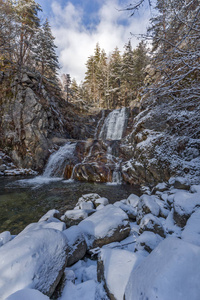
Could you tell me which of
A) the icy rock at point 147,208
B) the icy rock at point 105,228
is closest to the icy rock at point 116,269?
the icy rock at point 105,228

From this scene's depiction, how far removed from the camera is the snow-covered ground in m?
1.12

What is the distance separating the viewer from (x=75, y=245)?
2.54 m

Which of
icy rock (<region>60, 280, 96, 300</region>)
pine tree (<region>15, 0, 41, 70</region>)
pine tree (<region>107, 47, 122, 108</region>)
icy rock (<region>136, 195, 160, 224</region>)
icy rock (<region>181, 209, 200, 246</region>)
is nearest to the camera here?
icy rock (<region>60, 280, 96, 300</region>)

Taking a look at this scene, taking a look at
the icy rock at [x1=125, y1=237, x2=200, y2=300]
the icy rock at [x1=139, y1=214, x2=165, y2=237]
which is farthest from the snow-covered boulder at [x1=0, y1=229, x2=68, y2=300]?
the icy rock at [x1=139, y1=214, x2=165, y2=237]

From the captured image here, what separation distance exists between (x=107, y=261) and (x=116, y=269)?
0.20 m

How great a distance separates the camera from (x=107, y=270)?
5.88ft

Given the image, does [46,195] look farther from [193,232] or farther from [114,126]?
[114,126]

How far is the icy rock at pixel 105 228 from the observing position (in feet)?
9.46

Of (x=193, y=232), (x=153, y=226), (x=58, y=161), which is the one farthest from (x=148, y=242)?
(x=58, y=161)

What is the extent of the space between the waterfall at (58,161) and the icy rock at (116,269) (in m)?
10.7

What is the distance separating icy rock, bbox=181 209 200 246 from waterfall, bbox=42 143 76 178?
10845mm

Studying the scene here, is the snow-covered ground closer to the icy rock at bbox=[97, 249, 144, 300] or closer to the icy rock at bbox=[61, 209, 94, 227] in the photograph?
the icy rock at bbox=[97, 249, 144, 300]

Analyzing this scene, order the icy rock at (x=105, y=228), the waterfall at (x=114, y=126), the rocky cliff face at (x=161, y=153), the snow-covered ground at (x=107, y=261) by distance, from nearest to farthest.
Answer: the snow-covered ground at (x=107, y=261) < the icy rock at (x=105, y=228) < the rocky cliff face at (x=161, y=153) < the waterfall at (x=114, y=126)

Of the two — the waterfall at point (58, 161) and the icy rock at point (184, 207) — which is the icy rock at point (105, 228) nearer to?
the icy rock at point (184, 207)
